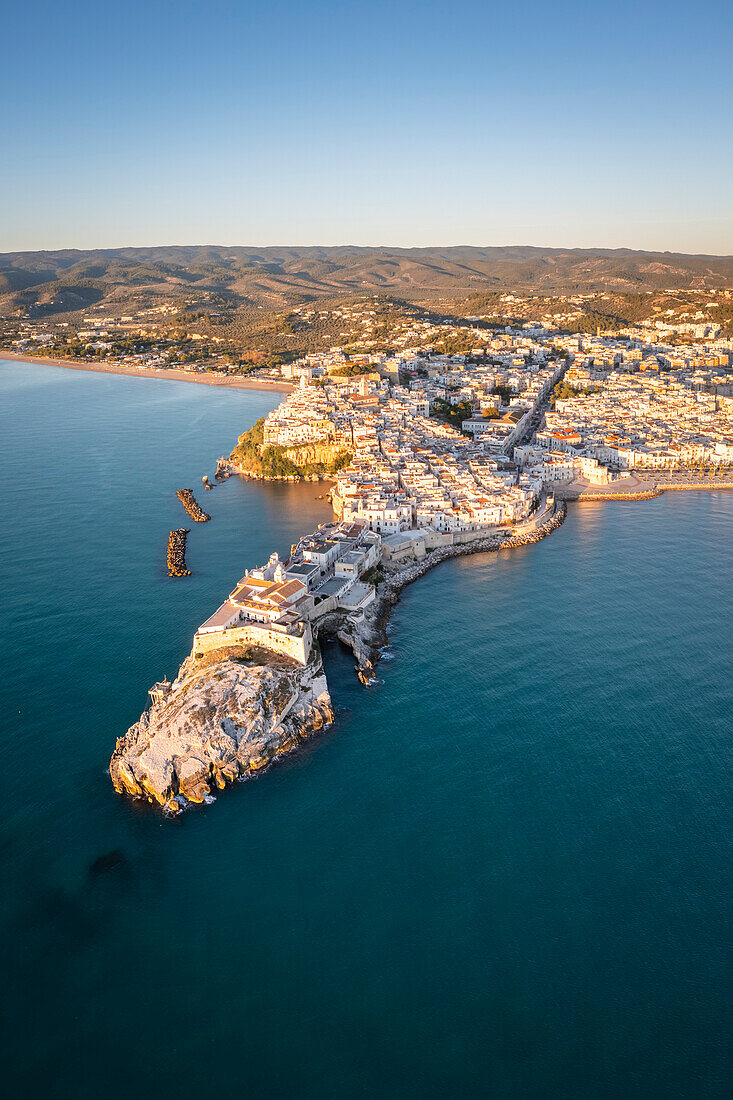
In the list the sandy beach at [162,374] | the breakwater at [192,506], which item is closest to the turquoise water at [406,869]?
the breakwater at [192,506]

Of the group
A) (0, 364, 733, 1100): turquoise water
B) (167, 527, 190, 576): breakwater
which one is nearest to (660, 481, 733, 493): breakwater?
(0, 364, 733, 1100): turquoise water

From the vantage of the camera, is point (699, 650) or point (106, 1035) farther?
point (699, 650)

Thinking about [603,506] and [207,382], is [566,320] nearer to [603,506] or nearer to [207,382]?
[207,382]

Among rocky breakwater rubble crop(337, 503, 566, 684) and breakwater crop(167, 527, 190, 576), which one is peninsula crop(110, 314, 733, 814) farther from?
breakwater crop(167, 527, 190, 576)

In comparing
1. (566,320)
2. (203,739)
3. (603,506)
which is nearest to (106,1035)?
(203,739)

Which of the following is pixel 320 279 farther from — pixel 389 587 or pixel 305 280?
pixel 389 587

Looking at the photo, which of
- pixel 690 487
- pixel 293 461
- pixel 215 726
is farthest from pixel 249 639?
pixel 690 487
